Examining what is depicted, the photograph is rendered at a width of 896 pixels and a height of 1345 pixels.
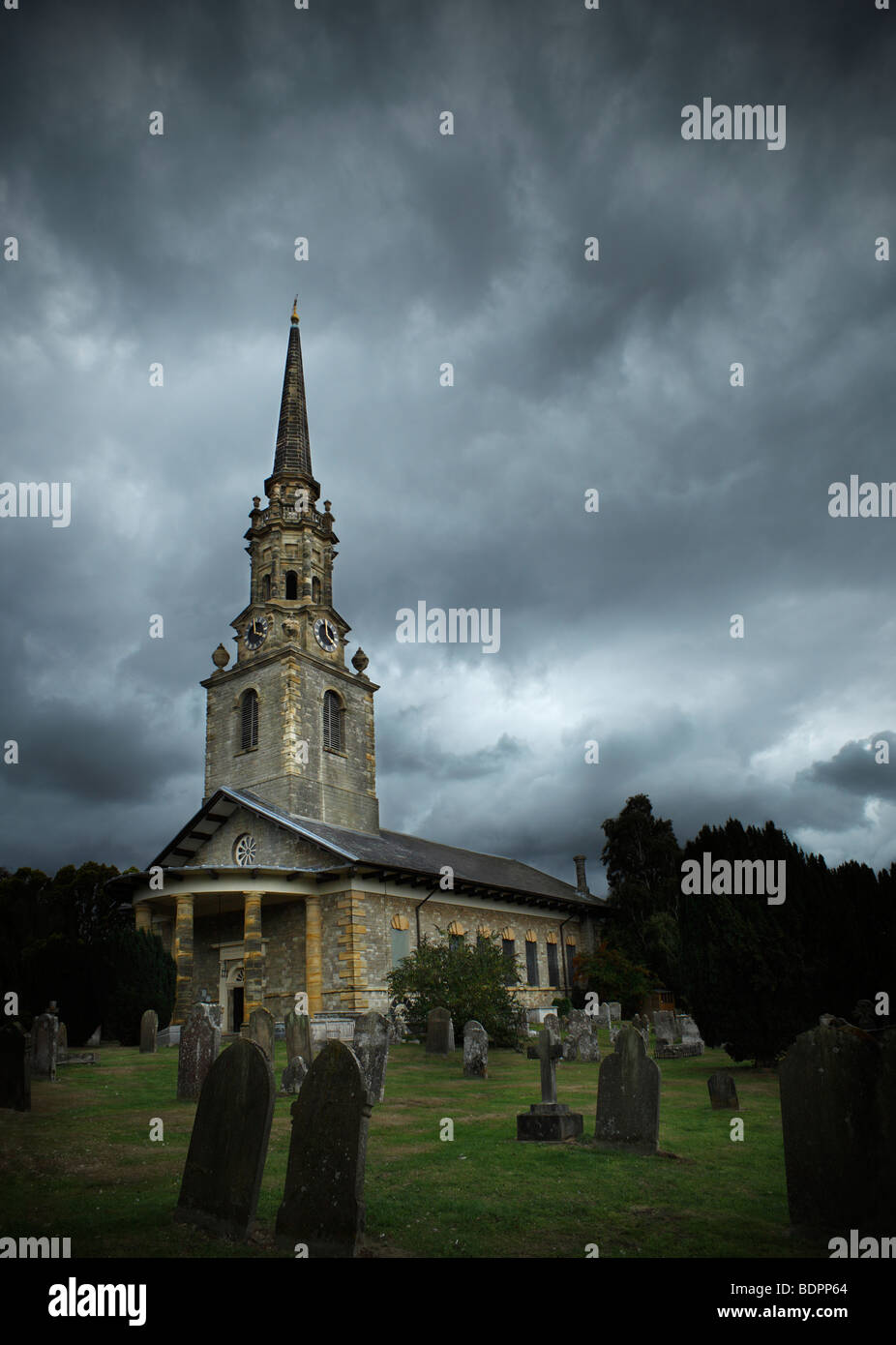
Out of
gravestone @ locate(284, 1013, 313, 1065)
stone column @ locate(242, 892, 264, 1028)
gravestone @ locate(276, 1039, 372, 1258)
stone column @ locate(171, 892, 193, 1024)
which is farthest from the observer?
stone column @ locate(171, 892, 193, 1024)

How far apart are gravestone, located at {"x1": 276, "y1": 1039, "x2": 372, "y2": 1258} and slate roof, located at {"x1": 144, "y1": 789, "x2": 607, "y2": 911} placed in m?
19.6

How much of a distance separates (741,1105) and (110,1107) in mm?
8886

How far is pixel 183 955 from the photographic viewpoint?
80.8 ft

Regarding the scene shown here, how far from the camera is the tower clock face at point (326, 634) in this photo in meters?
36.2

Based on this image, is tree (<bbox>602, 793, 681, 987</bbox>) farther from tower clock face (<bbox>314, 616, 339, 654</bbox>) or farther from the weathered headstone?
the weathered headstone

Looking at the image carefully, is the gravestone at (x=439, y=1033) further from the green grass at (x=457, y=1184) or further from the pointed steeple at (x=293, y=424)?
the pointed steeple at (x=293, y=424)

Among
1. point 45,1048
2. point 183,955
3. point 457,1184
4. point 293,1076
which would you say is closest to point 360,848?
point 183,955

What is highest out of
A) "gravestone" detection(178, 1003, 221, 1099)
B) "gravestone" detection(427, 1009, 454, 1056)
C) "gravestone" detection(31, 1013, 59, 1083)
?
"gravestone" detection(178, 1003, 221, 1099)

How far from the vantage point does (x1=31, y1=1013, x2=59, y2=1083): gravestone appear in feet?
46.0

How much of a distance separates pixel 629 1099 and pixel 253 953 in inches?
711

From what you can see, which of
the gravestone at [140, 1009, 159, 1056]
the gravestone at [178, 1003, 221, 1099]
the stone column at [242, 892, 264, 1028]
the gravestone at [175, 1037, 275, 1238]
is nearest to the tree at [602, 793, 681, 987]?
the stone column at [242, 892, 264, 1028]

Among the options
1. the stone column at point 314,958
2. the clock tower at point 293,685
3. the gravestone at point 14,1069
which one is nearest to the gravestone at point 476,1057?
the gravestone at point 14,1069

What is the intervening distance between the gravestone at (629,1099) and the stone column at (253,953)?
1725 cm
